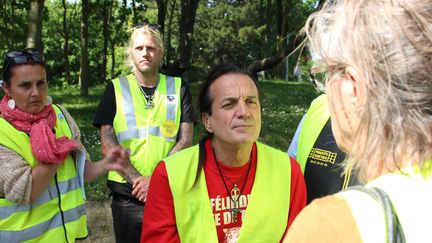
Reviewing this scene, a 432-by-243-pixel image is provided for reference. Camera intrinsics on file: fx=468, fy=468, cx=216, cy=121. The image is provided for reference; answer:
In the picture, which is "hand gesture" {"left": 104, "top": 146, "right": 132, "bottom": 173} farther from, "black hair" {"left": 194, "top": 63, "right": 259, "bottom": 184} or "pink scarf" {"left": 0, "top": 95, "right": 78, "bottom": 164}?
"black hair" {"left": 194, "top": 63, "right": 259, "bottom": 184}

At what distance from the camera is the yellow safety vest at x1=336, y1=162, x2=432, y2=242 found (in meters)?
0.91

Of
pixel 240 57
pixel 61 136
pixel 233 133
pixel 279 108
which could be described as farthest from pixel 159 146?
pixel 240 57

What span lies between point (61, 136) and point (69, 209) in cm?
47

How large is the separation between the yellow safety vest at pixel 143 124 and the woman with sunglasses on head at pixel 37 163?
1.69 ft

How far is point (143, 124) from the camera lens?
374 cm

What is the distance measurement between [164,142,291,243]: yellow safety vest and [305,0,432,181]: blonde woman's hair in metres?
1.38

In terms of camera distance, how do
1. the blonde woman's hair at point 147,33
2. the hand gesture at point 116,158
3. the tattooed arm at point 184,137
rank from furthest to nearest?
the blonde woman's hair at point 147,33 → the tattooed arm at point 184,137 → the hand gesture at point 116,158

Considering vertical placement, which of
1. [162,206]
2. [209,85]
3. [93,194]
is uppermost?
[209,85]

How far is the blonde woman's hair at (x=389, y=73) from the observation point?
1007mm

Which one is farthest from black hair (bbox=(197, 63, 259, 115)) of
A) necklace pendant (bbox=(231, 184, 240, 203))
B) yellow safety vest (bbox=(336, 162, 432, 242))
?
yellow safety vest (bbox=(336, 162, 432, 242))

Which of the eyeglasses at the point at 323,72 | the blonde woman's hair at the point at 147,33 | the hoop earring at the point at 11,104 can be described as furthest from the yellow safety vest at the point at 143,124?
the eyeglasses at the point at 323,72

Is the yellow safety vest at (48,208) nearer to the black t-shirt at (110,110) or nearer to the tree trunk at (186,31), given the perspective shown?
the black t-shirt at (110,110)

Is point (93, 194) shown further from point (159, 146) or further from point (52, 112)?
point (52, 112)

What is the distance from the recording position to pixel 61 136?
3.03 metres
